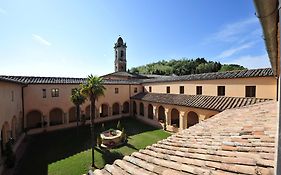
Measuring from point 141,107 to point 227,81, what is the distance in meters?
15.5

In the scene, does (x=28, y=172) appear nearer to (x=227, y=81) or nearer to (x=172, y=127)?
(x=172, y=127)

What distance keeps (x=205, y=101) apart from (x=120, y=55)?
34.9 m

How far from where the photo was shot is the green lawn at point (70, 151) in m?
13.9

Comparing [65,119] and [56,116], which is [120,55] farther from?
[65,119]

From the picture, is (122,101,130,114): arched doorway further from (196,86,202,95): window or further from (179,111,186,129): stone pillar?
(196,86,202,95): window

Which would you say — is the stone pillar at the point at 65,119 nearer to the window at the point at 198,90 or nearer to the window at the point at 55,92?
the window at the point at 55,92

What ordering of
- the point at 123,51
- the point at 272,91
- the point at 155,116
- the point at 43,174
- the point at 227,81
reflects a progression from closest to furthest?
1. the point at 43,174
2. the point at 272,91
3. the point at 227,81
4. the point at 155,116
5. the point at 123,51

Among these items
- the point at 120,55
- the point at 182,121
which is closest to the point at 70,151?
the point at 182,121

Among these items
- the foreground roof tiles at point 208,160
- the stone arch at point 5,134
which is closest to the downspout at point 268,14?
the foreground roof tiles at point 208,160

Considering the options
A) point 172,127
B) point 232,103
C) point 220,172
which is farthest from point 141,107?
point 220,172

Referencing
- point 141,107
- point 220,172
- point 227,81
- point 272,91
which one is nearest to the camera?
point 220,172

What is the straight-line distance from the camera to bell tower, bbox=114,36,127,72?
49.7 metres

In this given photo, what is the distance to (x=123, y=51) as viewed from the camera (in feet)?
165

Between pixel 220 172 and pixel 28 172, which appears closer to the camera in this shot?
pixel 220 172
